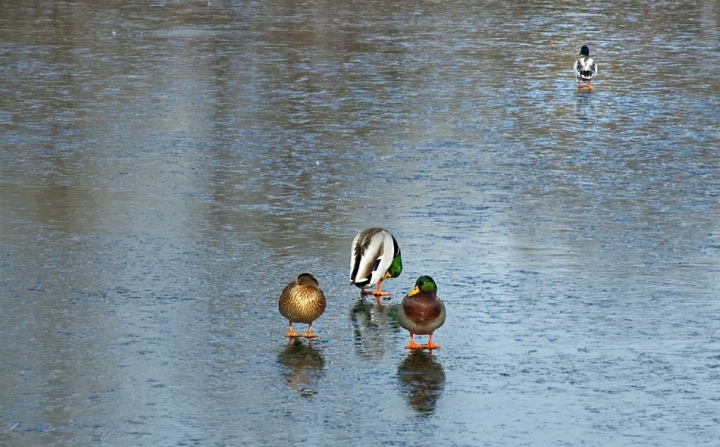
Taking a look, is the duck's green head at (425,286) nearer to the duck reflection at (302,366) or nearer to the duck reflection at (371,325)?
the duck reflection at (371,325)

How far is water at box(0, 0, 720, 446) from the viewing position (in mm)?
6445

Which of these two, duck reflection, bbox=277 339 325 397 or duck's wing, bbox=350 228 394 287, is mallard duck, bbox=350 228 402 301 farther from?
duck reflection, bbox=277 339 325 397

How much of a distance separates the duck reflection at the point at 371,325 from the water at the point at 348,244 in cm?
3

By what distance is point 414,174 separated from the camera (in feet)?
39.6

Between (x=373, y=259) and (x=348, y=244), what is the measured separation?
143 cm

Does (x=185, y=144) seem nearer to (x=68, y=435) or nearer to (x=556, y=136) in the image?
(x=556, y=136)

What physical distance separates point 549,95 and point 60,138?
622 centimetres

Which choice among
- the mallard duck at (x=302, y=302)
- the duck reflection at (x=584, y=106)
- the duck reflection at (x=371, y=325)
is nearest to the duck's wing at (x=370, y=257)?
the duck reflection at (x=371, y=325)

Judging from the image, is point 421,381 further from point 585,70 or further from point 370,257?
point 585,70

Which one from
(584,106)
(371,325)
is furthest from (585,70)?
(371,325)

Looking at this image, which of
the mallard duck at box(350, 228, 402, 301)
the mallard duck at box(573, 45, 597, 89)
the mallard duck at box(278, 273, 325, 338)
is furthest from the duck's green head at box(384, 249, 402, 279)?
the mallard duck at box(573, 45, 597, 89)

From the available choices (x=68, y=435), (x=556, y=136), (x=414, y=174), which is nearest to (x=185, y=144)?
(x=414, y=174)

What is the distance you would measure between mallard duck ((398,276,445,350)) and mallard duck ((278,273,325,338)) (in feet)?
1.56

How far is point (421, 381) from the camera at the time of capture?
6.88m
